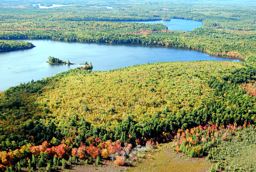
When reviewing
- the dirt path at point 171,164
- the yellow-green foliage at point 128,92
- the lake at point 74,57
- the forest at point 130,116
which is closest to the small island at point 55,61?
the lake at point 74,57

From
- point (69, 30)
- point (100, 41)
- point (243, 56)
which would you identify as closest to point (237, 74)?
point (243, 56)

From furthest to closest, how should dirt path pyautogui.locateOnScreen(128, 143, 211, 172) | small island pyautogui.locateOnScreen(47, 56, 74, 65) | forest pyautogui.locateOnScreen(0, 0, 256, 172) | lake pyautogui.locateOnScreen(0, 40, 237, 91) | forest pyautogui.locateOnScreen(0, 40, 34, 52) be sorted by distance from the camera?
forest pyautogui.locateOnScreen(0, 40, 34, 52)
small island pyautogui.locateOnScreen(47, 56, 74, 65)
lake pyautogui.locateOnScreen(0, 40, 237, 91)
forest pyautogui.locateOnScreen(0, 0, 256, 172)
dirt path pyautogui.locateOnScreen(128, 143, 211, 172)

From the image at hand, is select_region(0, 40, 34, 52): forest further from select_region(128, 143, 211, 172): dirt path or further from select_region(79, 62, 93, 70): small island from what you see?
select_region(128, 143, 211, 172): dirt path

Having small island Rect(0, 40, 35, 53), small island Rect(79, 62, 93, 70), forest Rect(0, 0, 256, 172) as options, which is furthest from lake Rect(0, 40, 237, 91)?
forest Rect(0, 0, 256, 172)

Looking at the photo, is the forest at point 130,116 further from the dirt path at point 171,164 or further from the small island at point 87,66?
the dirt path at point 171,164


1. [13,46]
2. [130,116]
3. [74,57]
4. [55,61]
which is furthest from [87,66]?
[130,116]
